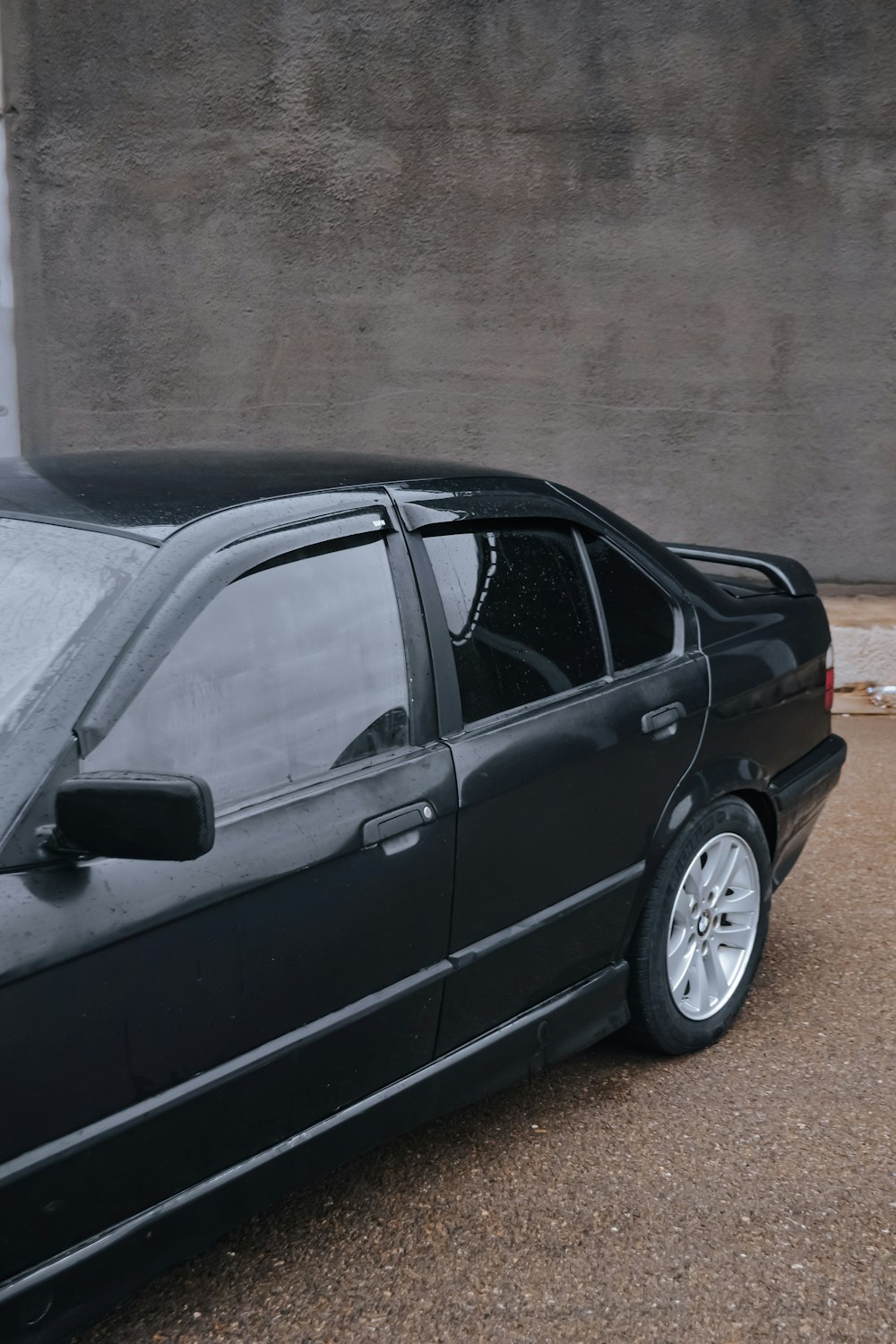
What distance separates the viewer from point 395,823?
2545 millimetres

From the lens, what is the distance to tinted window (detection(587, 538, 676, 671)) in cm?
332

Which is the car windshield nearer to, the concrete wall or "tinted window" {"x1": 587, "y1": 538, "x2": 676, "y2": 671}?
"tinted window" {"x1": 587, "y1": 538, "x2": 676, "y2": 671}

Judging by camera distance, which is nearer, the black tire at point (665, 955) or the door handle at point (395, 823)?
the door handle at point (395, 823)

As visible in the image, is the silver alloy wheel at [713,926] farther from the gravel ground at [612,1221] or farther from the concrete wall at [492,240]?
the concrete wall at [492,240]

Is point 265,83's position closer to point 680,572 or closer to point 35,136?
point 35,136

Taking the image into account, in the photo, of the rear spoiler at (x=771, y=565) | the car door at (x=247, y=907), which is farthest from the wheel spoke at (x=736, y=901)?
the car door at (x=247, y=907)

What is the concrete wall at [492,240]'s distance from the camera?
7.91 meters

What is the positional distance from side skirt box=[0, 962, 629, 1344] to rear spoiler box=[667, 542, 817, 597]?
60.2 inches

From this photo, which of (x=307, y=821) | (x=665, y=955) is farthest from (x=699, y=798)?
(x=307, y=821)

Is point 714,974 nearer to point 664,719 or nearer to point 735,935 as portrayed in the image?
point 735,935

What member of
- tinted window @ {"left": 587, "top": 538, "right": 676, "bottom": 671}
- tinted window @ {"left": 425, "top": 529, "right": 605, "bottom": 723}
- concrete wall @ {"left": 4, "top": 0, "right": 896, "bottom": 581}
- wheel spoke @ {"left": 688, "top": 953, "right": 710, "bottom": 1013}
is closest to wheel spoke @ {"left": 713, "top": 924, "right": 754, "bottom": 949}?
wheel spoke @ {"left": 688, "top": 953, "right": 710, "bottom": 1013}

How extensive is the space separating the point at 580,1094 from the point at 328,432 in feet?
18.7

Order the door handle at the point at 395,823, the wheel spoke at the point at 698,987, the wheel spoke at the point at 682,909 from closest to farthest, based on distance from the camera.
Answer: the door handle at the point at 395,823, the wheel spoke at the point at 682,909, the wheel spoke at the point at 698,987

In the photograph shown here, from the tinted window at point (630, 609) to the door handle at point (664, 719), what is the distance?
139 mm
